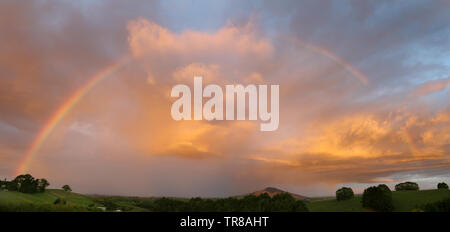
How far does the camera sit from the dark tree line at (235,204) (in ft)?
419

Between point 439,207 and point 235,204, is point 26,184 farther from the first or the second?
point 439,207

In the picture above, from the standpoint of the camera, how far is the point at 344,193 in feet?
520

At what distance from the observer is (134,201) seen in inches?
6462

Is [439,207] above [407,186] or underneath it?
underneath

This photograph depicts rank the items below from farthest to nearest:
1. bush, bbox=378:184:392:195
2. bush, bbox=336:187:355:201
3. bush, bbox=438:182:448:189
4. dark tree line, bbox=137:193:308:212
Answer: bush, bbox=438:182:448:189 < bush, bbox=336:187:355:201 < bush, bbox=378:184:392:195 < dark tree line, bbox=137:193:308:212

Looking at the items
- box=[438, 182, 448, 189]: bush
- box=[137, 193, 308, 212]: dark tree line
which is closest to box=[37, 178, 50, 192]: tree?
box=[137, 193, 308, 212]: dark tree line

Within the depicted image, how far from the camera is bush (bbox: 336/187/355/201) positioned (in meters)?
158

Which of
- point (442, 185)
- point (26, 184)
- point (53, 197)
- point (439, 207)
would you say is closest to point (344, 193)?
point (439, 207)

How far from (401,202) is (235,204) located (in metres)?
79.9

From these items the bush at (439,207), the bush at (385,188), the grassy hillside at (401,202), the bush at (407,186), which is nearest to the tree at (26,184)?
the grassy hillside at (401,202)

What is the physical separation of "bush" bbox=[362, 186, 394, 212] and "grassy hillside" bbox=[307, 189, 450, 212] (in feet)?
12.3

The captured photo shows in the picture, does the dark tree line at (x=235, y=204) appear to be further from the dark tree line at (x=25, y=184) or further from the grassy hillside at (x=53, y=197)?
the dark tree line at (x=25, y=184)

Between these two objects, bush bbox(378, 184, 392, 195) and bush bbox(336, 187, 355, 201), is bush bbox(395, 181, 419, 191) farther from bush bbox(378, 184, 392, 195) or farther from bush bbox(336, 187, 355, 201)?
bush bbox(336, 187, 355, 201)
